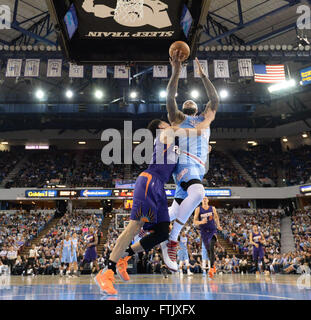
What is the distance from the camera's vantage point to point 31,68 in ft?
54.1

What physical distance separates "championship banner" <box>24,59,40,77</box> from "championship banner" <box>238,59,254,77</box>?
425 inches

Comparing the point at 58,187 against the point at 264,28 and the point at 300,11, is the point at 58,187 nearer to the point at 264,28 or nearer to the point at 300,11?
the point at 264,28

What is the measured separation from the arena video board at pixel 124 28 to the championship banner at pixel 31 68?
13362mm

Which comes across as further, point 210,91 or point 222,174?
point 222,174

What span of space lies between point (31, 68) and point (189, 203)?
1533 centimetres

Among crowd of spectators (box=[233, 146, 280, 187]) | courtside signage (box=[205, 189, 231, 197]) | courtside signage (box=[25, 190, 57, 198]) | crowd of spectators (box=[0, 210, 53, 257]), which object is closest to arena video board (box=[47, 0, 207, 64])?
crowd of spectators (box=[0, 210, 53, 257])

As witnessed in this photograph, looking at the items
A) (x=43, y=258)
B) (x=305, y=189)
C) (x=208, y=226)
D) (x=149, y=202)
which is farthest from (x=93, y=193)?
(x=149, y=202)

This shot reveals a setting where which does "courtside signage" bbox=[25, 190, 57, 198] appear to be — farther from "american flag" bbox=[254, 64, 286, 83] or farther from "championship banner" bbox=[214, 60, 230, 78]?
"american flag" bbox=[254, 64, 286, 83]

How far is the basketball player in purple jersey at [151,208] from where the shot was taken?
346 centimetres

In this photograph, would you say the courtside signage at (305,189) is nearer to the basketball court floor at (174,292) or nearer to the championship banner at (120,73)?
the championship banner at (120,73)

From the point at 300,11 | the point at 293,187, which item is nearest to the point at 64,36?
the point at 300,11

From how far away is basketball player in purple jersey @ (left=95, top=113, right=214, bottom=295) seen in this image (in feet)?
11.3

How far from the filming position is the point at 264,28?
20.9 m

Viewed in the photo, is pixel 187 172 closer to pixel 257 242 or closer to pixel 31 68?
pixel 257 242
